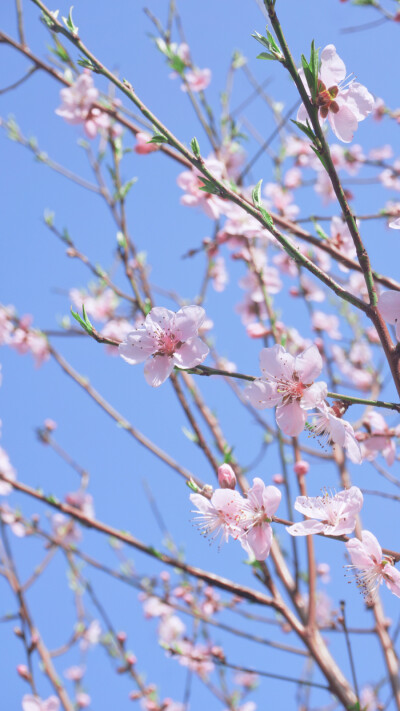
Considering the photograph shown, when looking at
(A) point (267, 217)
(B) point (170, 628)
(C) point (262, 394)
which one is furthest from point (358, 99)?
(B) point (170, 628)

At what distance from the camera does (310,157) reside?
4691 mm

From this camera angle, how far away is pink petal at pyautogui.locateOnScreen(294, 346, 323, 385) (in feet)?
4.58

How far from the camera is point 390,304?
47.4 inches

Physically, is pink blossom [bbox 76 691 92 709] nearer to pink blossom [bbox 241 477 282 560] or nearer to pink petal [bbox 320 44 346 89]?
pink blossom [bbox 241 477 282 560]

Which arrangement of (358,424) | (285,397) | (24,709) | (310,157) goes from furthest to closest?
(310,157) < (358,424) < (24,709) < (285,397)

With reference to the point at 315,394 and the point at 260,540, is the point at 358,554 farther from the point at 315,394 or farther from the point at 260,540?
the point at 315,394

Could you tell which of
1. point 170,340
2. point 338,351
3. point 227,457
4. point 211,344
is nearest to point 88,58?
point 170,340

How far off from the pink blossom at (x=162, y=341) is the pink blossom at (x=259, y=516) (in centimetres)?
38

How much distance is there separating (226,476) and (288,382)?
304mm

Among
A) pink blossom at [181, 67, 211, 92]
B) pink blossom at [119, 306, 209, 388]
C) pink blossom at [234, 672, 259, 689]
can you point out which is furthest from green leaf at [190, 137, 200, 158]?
pink blossom at [234, 672, 259, 689]

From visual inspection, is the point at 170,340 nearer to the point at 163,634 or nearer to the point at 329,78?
the point at 329,78

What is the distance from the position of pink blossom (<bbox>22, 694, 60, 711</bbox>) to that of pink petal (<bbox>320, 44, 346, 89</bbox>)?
114 inches

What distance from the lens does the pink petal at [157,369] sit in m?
1.46

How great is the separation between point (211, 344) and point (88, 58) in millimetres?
2528
